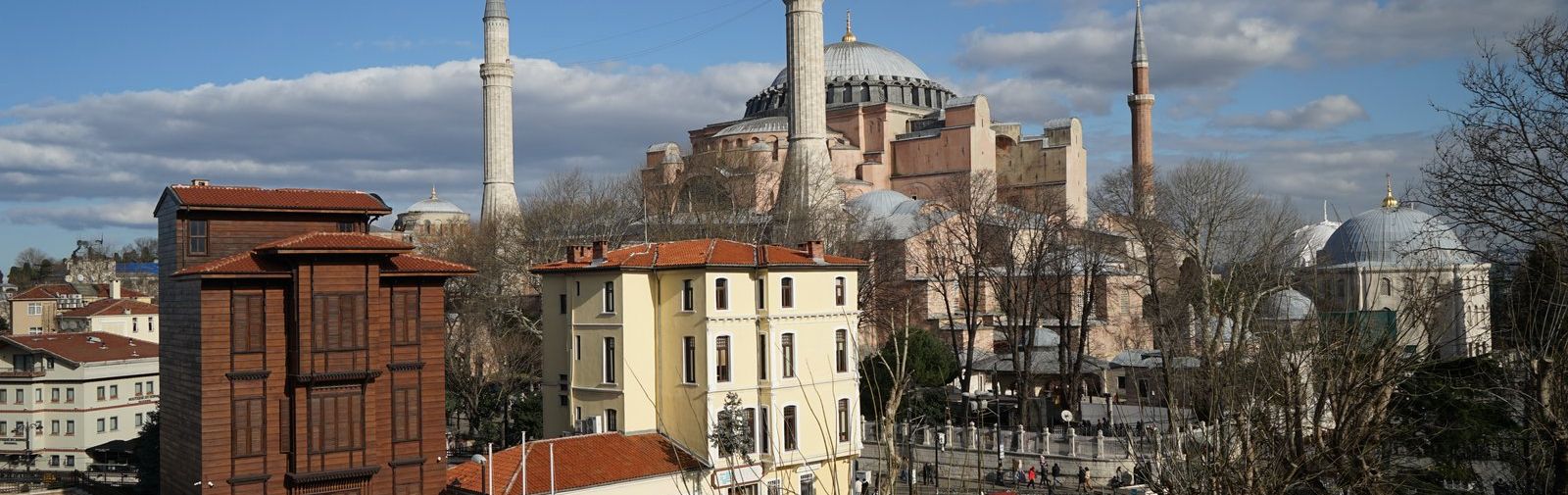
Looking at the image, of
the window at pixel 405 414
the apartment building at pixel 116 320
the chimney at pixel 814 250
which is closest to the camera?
the window at pixel 405 414

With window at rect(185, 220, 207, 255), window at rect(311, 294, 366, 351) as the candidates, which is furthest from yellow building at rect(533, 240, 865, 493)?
window at rect(185, 220, 207, 255)

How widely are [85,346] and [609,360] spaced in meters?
19.4

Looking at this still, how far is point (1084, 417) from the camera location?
3247 cm

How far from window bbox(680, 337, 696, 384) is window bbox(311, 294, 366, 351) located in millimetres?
6177

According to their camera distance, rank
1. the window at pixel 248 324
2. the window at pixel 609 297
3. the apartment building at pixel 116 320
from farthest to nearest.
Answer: the apartment building at pixel 116 320
the window at pixel 609 297
the window at pixel 248 324

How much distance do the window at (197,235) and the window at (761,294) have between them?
30.1 ft

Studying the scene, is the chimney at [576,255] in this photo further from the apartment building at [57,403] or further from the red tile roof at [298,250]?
the apartment building at [57,403]

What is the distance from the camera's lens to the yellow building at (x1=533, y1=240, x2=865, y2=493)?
2305cm

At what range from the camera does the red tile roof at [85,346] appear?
33969mm

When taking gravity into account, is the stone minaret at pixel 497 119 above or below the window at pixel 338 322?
above

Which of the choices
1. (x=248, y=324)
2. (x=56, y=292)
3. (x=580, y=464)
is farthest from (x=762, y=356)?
(x=56, y=292)

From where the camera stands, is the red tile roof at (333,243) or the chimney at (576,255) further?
the chimney at (576,255)

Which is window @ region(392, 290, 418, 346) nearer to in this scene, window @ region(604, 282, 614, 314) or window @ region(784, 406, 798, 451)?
window @ region(604, 282, 614, 314)

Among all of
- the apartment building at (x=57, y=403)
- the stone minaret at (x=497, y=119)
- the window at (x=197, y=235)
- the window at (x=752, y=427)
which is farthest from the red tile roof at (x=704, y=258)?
the stone minaret at (x=497, y=119)
